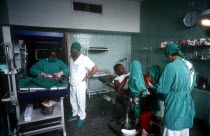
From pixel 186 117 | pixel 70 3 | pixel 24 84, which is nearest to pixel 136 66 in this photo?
pixel 186 117

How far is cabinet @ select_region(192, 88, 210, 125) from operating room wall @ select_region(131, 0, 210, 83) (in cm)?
58

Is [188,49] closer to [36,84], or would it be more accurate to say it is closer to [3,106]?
[36,84]

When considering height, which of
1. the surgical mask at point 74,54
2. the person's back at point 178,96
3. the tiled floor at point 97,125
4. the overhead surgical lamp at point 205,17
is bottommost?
the tiled floor at point 97,125

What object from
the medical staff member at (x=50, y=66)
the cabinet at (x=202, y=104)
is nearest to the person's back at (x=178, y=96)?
the cabinet at (x=202, y=104)

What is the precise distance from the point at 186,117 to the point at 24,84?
2292 millimetres

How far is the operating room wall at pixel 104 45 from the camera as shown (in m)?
4.69

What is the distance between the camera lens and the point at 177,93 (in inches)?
61.6

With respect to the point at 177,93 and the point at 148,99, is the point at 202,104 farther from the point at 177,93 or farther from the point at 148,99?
the point at 177,93

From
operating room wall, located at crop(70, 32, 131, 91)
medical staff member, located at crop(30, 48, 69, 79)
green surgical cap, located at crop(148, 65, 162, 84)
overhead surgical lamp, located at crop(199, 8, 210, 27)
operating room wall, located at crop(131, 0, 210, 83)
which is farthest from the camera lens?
operating room wall, located at crop(70, 32, 131, 91)

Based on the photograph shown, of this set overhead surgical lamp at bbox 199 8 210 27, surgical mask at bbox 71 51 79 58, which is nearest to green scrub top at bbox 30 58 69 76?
surgical mask at bbox 71 51 79 58

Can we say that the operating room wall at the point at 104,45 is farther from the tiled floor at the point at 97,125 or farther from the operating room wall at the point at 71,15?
the tiled floor at the point at 97,125

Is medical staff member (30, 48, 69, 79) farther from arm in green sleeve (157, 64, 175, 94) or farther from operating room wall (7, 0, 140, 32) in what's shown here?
arm in green sleeve (157, 64, 175, 94)

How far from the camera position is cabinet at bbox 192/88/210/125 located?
8.52 ft

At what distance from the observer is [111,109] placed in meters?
3.47
